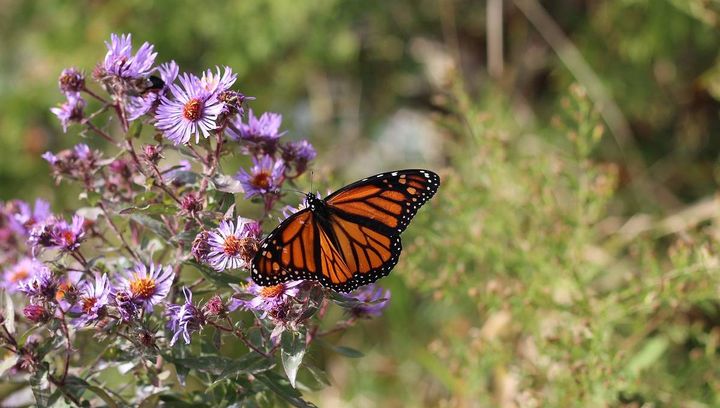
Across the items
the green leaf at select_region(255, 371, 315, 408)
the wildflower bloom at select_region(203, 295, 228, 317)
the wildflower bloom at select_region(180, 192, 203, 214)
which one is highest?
the wildflower bloom at select_region(180, 192, 203, 214)

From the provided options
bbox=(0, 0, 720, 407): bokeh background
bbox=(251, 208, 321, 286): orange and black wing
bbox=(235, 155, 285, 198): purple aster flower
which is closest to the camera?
bbox=(251, 208, 321, 286): orange and black wing

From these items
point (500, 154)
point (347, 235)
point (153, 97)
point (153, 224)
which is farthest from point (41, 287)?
point (500, 154)

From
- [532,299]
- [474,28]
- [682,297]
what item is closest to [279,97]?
[474,28]

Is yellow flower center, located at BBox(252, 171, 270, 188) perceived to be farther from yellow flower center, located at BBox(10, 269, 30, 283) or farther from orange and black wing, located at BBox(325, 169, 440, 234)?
yellow flower center, located at BBox(10, 269, 30, 283)

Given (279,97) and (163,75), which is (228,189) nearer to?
(163,75)

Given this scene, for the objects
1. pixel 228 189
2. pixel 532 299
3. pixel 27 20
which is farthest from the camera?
pixel 27 20

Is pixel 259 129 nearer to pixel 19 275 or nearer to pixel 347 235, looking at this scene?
pixel 347 235

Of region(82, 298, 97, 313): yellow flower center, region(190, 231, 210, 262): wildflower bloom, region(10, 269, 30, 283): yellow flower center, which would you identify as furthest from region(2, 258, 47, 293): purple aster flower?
region(190, 231, 210, 262): wildflower bloom
